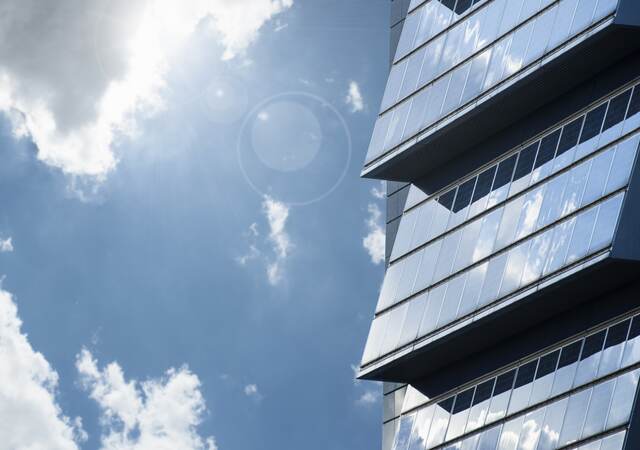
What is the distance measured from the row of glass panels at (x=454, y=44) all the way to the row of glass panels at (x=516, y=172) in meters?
4.66

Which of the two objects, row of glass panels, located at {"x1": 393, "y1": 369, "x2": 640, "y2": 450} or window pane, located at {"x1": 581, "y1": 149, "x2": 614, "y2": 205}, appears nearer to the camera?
row of glass panels, located at {"x1": 393, "y1": 369, "x2": 640, "y2": 450}

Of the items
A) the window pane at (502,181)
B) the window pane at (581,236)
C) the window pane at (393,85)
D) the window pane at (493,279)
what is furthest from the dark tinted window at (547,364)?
the window pane at (393,85)

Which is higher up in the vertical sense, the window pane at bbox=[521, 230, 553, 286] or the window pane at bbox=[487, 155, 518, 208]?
the window pane at bbox=[487, 155, 518, 208]

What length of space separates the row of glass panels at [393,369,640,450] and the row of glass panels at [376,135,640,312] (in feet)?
20.1

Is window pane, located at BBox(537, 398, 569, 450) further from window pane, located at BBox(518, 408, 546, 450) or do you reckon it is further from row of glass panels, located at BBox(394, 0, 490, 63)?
row of glass panels, located at BBox(394, 0, 490, 63)

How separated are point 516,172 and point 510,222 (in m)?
2.30

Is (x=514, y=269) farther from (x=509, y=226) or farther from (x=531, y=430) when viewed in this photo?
(x=531, y=430)

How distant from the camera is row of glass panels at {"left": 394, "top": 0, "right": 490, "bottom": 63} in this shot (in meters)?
52.6

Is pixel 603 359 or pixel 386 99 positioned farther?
pixel 386 99

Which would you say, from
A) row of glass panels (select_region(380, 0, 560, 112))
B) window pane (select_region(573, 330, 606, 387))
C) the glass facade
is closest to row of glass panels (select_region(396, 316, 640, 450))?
window pane (select_region(573, 330, 606, 387))

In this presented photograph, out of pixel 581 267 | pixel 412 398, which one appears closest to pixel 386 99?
pixel 412 398

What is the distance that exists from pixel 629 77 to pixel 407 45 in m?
14.1

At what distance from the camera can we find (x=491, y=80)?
1896 inches

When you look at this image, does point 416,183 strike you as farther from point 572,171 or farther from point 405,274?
point 572,171
